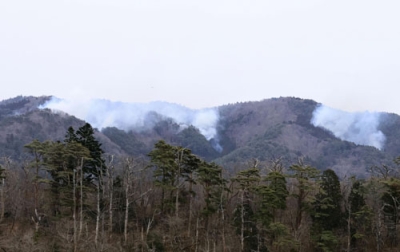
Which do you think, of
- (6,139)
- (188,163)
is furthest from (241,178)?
(6,139)

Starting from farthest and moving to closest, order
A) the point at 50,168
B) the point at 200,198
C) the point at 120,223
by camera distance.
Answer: the point at 200,198 < the point at 120,223 < the point at 50,168

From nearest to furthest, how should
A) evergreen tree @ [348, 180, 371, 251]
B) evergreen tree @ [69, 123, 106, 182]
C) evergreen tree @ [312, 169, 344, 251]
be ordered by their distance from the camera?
evergreen tree @ [312, 169, 344, 251], evergreen tree @ [348, 180, 371, 251], evergreen tree @ [69, 123, 106, 182]

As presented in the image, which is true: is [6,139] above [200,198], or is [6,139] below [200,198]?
above

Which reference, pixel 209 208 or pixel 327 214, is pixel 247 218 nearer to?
pixel 209 208

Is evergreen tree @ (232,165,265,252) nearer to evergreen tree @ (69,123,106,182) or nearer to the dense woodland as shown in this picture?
the dense woodland

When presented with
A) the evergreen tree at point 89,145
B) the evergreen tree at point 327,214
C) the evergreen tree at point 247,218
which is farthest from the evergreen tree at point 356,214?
the evergreen tree at point 89,145

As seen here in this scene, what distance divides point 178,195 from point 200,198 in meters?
19.9

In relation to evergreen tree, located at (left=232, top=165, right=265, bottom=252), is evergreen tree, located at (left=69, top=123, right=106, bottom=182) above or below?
above

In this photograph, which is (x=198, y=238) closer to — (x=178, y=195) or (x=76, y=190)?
(x=178, y=195)

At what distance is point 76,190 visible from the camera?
118 feet

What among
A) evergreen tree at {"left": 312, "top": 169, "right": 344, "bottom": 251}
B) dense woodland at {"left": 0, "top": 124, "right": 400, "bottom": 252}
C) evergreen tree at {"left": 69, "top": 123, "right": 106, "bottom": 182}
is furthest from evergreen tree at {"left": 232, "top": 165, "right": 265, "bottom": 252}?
evergreen tree at {"left": 69, "top": 123, "right": 106, "bottom": 182}

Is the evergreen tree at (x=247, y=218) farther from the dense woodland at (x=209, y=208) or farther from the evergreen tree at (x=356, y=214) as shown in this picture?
the evergreen tree at (x=356, y=214)

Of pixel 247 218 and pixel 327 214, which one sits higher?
pixel 327 214

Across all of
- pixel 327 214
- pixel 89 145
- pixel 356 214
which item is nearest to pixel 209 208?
pixel 327 214
